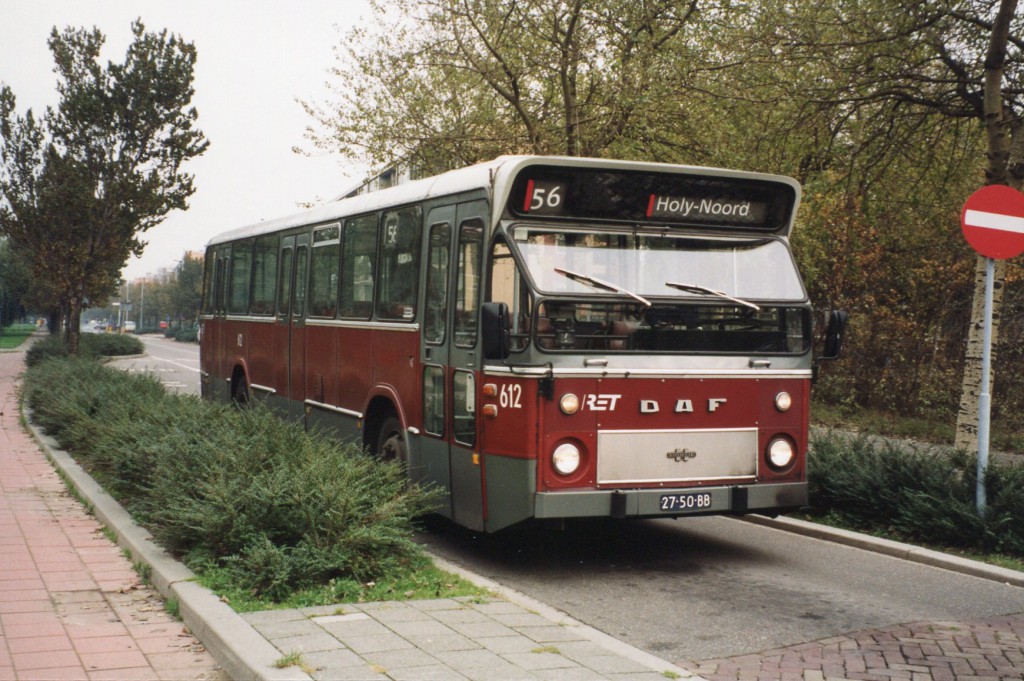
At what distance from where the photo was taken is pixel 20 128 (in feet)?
105

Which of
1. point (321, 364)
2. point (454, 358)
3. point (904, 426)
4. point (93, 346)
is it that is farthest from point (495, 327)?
point (93, 346)

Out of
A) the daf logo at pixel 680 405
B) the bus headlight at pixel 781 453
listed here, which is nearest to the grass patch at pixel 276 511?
the daf logo at pixel 680 405

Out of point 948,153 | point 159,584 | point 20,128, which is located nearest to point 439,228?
point 159,584

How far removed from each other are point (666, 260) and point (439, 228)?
1894 millimetres

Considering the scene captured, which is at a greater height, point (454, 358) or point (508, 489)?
point (454, 358)

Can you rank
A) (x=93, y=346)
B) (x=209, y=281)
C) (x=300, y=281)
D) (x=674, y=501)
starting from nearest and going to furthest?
(x=674, y=501), (x=300, y=281), (x=209, y=281), (x=93, y=346)

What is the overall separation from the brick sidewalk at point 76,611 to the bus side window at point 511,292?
282 cm

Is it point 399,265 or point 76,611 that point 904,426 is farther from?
point 76,611

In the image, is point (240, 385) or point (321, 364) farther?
point (240, 385)

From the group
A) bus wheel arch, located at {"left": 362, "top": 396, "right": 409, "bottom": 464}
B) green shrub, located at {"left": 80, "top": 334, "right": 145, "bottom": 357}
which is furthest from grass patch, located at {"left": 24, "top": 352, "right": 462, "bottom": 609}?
green shrub, located at {"left": 80, "top": 334, "right": 145, "bottom": 357}

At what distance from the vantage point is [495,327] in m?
7.44

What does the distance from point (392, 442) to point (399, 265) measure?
5.01 ft

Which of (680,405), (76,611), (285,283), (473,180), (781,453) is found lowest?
(76,611)

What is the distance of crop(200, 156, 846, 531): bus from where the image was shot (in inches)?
306
